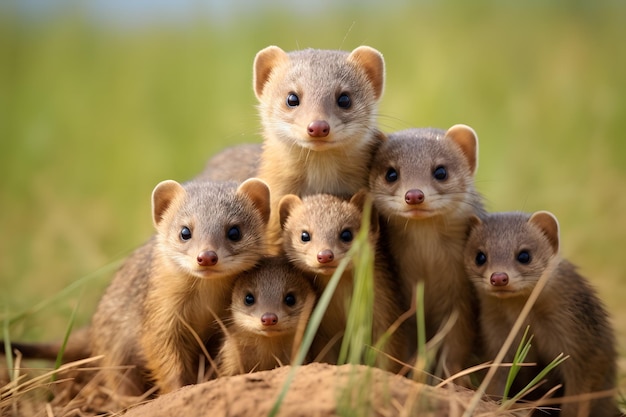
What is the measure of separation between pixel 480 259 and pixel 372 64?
5.09 feet

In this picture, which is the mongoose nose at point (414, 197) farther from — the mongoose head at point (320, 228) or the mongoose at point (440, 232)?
the mongoose head at point (320, 228)

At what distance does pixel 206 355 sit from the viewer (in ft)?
19.9

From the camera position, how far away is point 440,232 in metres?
6.13

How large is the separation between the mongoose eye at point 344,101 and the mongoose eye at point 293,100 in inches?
10.7

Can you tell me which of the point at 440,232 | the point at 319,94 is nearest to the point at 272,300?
the point at 440,232

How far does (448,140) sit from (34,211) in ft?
26.6

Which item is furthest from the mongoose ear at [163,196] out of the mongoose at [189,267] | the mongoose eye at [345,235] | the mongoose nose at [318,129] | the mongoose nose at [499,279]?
the mongoose nose at [499,279]

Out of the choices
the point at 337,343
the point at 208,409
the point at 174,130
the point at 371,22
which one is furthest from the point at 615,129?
the point at 208,409

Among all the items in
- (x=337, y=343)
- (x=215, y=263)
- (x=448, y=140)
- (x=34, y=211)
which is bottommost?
(x=34, y=211)

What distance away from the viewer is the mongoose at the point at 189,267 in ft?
19.1

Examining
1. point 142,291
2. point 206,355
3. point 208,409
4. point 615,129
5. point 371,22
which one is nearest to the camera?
point 208,409

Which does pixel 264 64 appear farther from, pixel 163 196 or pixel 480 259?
pixel 480 259

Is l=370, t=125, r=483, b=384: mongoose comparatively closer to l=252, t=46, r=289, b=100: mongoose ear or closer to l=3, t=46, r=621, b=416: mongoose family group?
l=3, t=46, r=621, b=416: mongoose family group

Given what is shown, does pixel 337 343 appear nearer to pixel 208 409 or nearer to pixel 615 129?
pixel 208 409
